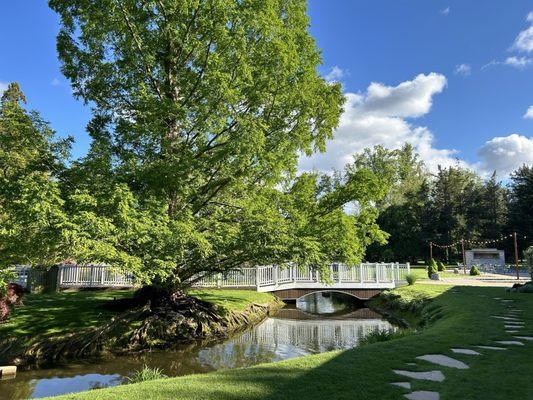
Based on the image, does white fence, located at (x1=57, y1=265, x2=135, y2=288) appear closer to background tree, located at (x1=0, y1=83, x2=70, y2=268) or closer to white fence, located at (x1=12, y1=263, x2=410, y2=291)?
white fence, located at (x1=12, y1=263, x2=410, y2=291)

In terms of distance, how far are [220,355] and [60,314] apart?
5090 millimetres

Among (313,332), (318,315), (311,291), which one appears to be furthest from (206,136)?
(311,291)

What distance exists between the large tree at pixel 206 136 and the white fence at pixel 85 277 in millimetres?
8809

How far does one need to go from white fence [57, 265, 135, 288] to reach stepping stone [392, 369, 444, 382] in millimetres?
16113

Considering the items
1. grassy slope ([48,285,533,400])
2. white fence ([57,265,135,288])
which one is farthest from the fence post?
grassy slope ([48,285,533,400])

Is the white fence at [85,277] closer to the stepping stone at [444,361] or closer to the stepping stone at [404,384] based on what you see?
the stepping stone at [444,361]

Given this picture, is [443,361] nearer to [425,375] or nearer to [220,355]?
[425,375]

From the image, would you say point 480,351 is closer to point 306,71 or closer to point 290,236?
point 290,236

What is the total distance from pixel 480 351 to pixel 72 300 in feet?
43.3

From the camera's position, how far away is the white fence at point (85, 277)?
62.2 feet

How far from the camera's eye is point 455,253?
48719mm

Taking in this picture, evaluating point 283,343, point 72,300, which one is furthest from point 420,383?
point 72,300

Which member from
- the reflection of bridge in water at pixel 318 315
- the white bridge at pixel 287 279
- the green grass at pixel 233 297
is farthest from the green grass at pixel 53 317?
the reflection of bridge in water at pixel 318 315

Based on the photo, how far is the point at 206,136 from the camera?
34.7ft
